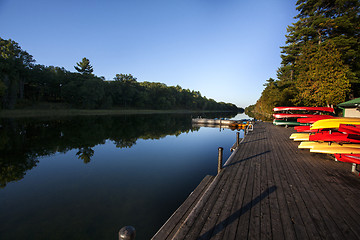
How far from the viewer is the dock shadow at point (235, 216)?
292 cm

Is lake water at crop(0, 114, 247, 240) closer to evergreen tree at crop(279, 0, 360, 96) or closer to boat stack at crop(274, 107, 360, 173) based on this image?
boat stack at crop(274, 107, 360, 173)

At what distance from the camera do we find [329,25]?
78.7 ft

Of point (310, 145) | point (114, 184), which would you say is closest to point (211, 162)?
point (310, 145)

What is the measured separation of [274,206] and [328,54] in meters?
25.5

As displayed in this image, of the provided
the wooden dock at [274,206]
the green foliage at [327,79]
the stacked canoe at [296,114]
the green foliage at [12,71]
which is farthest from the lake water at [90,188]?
the green foliage at [12,71]

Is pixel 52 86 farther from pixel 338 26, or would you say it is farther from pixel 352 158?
pixel 338 26

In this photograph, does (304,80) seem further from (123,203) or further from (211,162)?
(123,203)

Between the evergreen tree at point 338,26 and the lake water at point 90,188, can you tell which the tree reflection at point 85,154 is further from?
the evergreen tree at point 338,26

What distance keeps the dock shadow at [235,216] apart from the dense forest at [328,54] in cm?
2144

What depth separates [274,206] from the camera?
3.83 meters

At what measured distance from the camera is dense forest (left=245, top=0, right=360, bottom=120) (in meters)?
19.3

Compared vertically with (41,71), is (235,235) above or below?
below

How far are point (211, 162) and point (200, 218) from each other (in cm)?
880

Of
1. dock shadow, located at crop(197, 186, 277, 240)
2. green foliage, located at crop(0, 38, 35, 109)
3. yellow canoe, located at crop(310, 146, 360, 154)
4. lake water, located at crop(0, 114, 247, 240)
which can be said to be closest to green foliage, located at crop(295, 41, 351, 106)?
yellow canoe, located at crop(310, 146, 360, 154)
